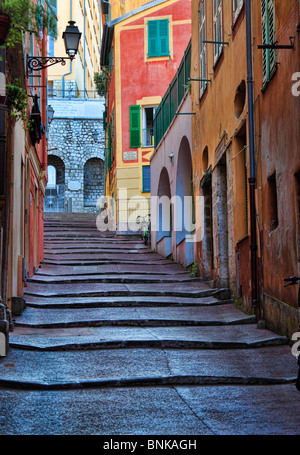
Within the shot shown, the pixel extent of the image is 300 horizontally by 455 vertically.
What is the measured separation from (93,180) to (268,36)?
34.7 m

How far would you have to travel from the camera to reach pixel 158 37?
29.5 metres

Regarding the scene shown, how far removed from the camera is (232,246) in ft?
43.2

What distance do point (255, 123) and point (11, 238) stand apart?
414 centimetres

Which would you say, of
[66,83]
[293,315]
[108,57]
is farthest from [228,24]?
[66,83]

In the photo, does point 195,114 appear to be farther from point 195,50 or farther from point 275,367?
point 275,367

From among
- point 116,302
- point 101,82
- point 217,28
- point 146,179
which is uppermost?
point 101,82

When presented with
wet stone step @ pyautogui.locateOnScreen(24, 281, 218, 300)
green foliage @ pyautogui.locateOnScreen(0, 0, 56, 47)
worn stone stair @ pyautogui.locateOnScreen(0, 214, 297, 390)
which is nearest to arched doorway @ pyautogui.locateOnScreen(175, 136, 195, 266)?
worn stone stair @ pyautogui.locateOnScreen(0, 214, 297, 390)

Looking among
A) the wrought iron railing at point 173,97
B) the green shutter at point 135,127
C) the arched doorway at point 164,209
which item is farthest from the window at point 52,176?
the arched doorway at point 164,209

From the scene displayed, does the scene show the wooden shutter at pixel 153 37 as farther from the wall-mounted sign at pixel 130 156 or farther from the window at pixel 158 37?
the wall-mounted sign at pixel 130 156

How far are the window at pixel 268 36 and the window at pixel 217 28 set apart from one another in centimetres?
345

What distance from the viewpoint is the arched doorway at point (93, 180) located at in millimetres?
44250

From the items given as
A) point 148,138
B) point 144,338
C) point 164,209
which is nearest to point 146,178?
point 148,138

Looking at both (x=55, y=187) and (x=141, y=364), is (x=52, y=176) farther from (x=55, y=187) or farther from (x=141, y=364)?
(x=141, y=364)

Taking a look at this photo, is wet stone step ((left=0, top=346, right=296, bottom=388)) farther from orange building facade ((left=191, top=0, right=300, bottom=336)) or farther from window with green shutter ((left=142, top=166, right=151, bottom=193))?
window with green shutter ((left=142, top=166, right=151, bottom=193))
